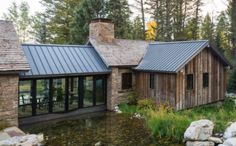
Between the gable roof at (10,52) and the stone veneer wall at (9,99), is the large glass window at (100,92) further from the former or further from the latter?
the stone veneer wall at (9,99)

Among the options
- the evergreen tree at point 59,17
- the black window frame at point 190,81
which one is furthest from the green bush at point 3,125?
the evergreen tree at point 59,17

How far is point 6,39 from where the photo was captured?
41.8 ft

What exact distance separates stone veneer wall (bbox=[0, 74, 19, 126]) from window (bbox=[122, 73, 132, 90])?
22.5ft

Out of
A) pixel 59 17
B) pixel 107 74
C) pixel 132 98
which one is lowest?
pixel 132 98

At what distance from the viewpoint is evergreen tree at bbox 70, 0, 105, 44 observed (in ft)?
82.9

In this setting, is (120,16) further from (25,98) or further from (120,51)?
(25,98)

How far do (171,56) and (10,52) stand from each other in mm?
8884

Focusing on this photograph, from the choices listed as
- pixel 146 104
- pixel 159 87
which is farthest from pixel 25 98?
pixel 159 87

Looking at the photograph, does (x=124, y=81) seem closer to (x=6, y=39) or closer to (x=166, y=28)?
(x=6, y=39)

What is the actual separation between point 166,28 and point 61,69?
67.3ft

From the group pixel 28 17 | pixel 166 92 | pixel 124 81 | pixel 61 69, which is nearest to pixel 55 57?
pixel 61 69

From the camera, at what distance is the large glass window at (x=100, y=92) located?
15.8 m

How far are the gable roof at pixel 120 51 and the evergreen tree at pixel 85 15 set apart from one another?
7.69m

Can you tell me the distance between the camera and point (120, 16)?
27109 millimetres
